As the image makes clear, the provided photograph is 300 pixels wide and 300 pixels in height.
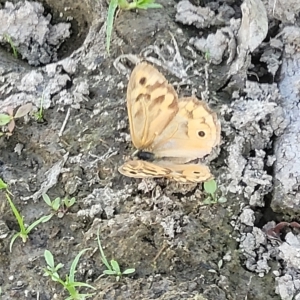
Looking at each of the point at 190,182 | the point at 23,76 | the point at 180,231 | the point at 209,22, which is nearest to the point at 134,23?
the point at 209,22

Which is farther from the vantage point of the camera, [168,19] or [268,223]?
[168,19]

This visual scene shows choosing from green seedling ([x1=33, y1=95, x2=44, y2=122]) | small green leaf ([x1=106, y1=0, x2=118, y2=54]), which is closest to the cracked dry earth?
green seedling ([x1=33, y1=95, x2=44, y2=122])

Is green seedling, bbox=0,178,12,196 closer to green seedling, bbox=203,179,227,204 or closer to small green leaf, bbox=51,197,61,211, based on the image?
small green leaf, bbox=51,197,61,211

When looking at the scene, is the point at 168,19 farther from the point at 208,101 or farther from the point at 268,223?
the point at 268,223

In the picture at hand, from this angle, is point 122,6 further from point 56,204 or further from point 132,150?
point 56,204

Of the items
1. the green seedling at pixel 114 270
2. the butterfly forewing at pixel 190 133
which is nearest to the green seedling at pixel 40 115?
the butterfly forewing at pixel 190 133

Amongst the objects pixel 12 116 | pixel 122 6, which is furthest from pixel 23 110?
pixel 122 6
